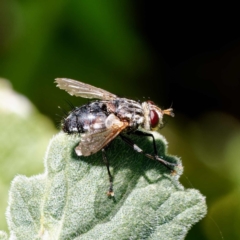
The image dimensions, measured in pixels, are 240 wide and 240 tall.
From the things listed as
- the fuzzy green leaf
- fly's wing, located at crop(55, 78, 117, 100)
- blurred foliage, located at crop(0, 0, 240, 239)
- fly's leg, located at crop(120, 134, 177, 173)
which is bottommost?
the fuzzy green leaf

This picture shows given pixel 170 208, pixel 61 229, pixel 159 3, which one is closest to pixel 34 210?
pixel 61 229

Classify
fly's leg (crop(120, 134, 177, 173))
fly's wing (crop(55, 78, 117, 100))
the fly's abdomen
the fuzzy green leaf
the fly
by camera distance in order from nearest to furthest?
the fuzzy green leaf → fly's leg (crop(120, 134, 177, 173)) → the fly → the fly's abdomen → fly's wing (crop(55, 78, 117, 100))

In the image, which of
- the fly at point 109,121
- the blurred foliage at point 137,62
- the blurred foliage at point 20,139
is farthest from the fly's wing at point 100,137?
the blurred foliage at point 137,62

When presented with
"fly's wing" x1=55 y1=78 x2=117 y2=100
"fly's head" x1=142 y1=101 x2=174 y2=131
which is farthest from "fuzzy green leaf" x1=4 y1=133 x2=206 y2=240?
"fly's wing" x1=55 y1=78 x2=117 y2=100

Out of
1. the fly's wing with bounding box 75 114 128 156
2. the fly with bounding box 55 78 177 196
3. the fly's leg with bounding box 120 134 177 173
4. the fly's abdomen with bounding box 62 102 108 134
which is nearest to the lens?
the fly's leg with bounding box 120 134 177 173

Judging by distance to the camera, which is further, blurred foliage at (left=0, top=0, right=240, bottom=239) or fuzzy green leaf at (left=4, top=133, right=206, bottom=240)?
blurred foliage at (left=0, top=0, right=240, bottom=239)

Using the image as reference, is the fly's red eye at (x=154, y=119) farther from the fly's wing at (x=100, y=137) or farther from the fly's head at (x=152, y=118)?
the fly's wing at (x=100, y=137)

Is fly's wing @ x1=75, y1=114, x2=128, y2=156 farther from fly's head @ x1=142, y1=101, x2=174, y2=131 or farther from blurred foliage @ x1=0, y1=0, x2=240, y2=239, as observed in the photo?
blurred foliage @ x1=0, y1=0, x2=240, y2=239
